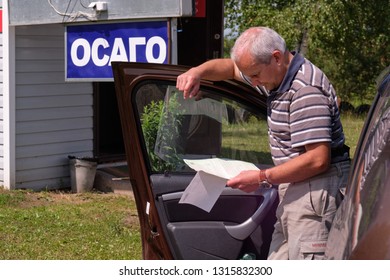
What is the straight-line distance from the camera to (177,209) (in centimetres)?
427

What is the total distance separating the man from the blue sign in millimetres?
3884

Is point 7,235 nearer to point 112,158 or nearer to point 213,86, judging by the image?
point 112,158

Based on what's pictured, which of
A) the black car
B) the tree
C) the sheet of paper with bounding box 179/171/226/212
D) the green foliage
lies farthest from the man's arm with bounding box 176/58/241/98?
the tree

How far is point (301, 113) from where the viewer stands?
11.3 ft

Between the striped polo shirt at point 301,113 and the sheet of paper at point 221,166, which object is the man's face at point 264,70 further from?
the sheet of paper at point 221,166

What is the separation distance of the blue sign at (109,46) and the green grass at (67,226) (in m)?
1.56

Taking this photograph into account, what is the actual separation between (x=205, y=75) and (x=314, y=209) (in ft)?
2.93

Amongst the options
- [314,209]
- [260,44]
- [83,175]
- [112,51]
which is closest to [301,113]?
[260,44]

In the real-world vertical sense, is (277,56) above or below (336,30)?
above

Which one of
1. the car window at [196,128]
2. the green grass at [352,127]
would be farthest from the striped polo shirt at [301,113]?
the green grass at [352,127]

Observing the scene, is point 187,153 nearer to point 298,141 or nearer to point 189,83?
point 189,83

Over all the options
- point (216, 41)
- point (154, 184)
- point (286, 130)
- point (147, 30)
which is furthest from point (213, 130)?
point (216, 41)

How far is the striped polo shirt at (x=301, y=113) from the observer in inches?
135

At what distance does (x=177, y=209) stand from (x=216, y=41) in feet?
21.4
